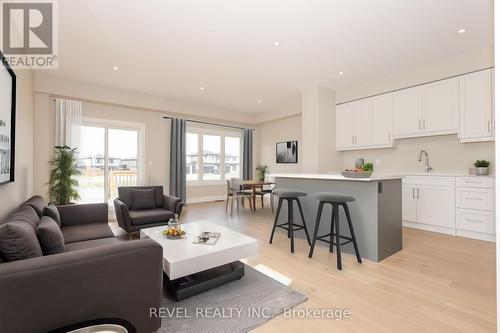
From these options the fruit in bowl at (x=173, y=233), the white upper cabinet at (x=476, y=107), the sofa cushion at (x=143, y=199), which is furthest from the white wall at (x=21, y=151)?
the white upper cabinet at (x=476, y=107)

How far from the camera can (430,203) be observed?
3.99 meters

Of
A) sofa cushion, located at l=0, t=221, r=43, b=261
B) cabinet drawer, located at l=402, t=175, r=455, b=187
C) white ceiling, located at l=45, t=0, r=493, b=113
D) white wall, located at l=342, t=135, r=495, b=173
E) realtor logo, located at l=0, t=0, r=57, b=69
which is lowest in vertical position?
sofa cushion, located at l=0, t=221, r=43, b=261

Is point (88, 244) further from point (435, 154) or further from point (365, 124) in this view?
point (435, 154)

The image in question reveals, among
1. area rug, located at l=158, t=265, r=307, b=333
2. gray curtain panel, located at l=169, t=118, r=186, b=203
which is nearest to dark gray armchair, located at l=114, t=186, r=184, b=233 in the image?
area rug, located at l=158, t=265, r=307, b=333

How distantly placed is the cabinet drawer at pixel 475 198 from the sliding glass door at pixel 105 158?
6.42 meters

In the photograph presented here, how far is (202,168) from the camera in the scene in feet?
24.1

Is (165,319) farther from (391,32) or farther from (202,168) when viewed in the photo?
(202,168)

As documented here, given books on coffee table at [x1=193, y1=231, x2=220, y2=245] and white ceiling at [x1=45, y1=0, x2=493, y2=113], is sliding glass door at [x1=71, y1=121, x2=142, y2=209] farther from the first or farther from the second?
books on coffee table at [x1=193, y1=231, x2=220, y2=245]

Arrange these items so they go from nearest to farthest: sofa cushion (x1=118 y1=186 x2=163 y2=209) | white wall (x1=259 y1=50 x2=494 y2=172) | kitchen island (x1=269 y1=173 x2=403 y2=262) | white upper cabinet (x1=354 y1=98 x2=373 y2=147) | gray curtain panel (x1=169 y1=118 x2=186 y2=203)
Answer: kitchen island (x1=269 y1=173 x2=403 y2=262), white wall (x1=259 y1=50 x2=494 y2=172), sofa cushion (x1=118 y1=186 x2=163 y2=209), white upper cabinet (x1=354 y1=98 x2=373 y2=147), gray curtain panel (x1=169 y1=118 x2=186 y2=203)

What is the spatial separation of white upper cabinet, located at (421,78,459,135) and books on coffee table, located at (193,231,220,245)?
403 cm

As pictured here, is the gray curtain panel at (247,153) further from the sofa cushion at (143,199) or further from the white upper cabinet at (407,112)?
the white upper cabinet at (407,112)

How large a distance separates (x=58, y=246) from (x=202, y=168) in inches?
224

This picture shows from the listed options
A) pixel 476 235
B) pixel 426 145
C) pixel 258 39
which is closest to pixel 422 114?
pixel 426 145

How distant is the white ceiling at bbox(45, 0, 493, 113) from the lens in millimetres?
2654
